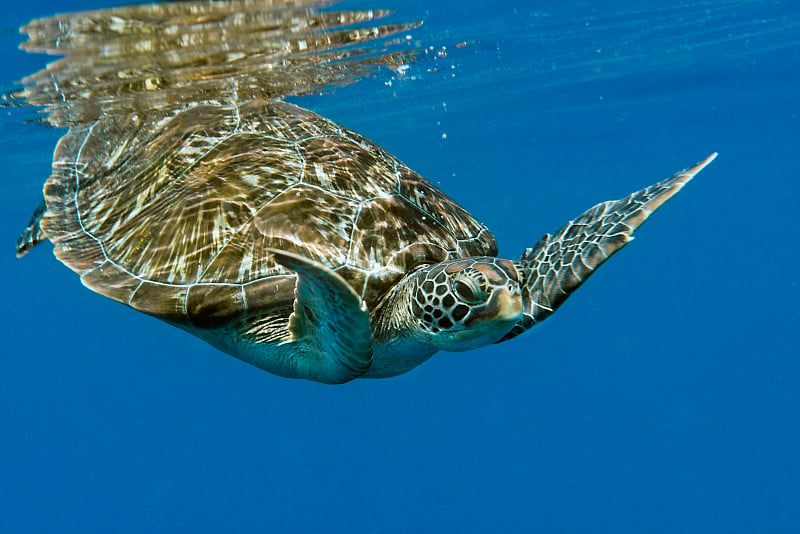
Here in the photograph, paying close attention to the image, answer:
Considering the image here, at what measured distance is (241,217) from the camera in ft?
14.3

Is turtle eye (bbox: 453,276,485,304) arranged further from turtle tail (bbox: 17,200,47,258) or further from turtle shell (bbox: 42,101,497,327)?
turtle tail (bbox: 17,200,47,258)

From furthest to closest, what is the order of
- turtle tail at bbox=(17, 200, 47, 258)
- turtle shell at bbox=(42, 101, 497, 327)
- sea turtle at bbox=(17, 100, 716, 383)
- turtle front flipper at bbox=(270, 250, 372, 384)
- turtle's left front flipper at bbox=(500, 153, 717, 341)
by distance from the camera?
turtle tail at bbox=(17, 200, 47, 258)
turtle shell at bbox=(42, 101, 497, 327)
turtle's left front flipper at bbox=(500, 153, 717, 341)
sea turtle at bbox=(17, 100, 716, 383)
turtle front flipper at bbox=(270, 250, 372, 384)

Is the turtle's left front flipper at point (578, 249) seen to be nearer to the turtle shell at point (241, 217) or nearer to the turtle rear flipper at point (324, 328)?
the turtle shell at point (241, 217)

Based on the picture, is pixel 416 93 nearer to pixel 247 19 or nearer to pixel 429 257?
pixel 247 19

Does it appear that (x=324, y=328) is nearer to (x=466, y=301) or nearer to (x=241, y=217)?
(x=466, y=301)

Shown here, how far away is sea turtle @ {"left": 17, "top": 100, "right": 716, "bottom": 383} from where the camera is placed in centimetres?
343

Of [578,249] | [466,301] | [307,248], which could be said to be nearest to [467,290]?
[466,301]

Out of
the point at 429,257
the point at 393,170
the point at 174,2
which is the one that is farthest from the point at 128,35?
the point at 429,257

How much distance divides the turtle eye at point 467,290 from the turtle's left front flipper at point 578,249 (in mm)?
696

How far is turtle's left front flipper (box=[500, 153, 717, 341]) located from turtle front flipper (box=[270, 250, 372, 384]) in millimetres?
1195

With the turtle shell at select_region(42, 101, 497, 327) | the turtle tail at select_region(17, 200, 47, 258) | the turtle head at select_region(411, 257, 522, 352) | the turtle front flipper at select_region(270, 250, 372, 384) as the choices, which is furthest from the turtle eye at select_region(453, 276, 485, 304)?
the turtle tail at select_region(17, 200, 47, 258)

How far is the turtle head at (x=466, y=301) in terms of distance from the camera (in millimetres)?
3270

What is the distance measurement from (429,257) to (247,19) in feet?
12.4

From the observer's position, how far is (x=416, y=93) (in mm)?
13703
